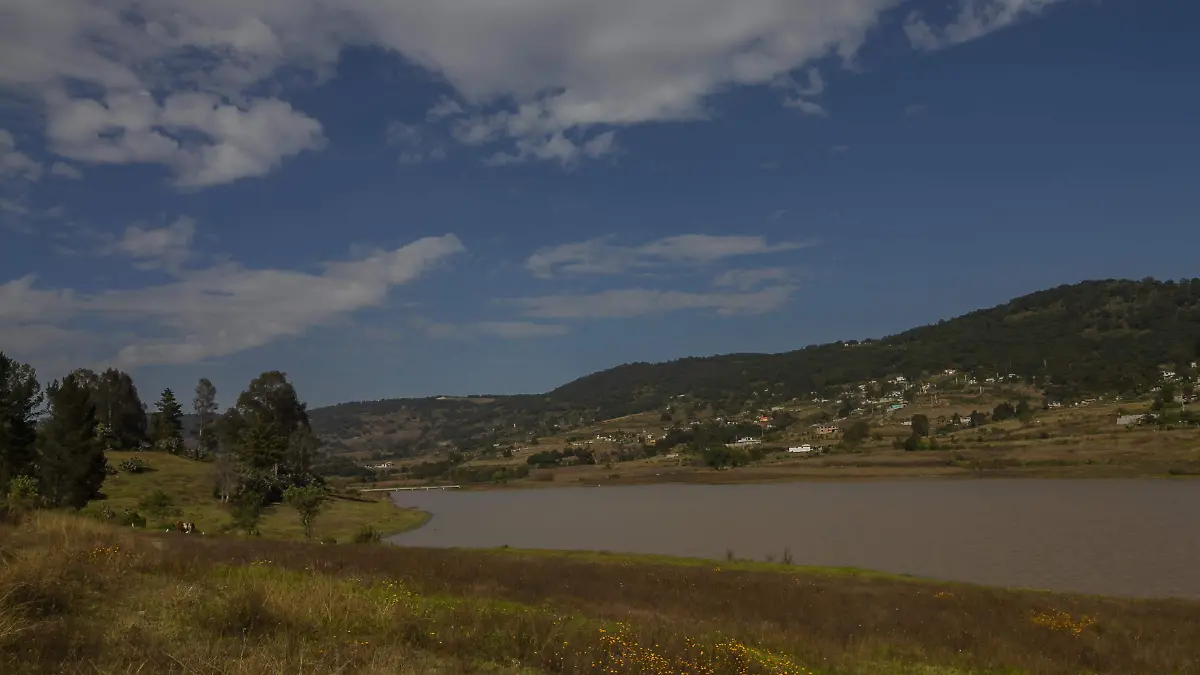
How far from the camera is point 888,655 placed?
15.4m

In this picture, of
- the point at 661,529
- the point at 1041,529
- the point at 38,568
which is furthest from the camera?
the point at 661,529

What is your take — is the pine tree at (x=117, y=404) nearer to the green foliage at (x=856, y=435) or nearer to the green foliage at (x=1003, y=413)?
the green foliage at (x=856, y=435)

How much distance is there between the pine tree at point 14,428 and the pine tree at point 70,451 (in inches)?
38.8

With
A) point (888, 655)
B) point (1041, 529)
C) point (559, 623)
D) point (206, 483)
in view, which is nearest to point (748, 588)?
point (888, 655)

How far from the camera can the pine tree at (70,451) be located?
2486 inches

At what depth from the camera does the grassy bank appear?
7.62 meters

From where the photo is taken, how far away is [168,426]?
4439 inches

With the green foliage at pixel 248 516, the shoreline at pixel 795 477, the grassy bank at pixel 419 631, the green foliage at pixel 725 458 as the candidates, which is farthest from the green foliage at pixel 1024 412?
the grassy bank at pixel 419 631

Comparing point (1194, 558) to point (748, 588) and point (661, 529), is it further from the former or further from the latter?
point (661, 529)

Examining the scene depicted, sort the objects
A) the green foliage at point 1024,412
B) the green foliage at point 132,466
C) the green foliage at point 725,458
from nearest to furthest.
Answer: 1. the green foliage at point 132,466
2. the green foliage at point 1024,412
3. the green foliage at point 725,458

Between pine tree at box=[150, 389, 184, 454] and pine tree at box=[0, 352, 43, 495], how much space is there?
35458 mm

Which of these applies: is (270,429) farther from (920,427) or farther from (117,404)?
(920,427)

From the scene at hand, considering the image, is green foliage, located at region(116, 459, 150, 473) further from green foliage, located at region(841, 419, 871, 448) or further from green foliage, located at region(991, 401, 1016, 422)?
green foliage, located at region(991, 401, 1016, 422)

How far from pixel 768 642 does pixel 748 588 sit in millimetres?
16025
